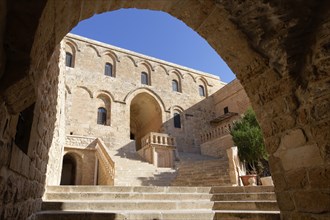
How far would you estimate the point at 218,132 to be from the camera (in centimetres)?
1736

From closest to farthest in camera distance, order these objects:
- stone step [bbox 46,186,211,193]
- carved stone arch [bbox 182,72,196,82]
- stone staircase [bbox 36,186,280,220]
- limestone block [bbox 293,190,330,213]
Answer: limestone block [bbox 293,190,330,213] < stone staircase [bbox 36,186,280,220] < stone step [bbox 46,186,211,193] < carved stone arch [bbox 182,72,196,82]

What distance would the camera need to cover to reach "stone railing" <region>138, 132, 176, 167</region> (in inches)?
546

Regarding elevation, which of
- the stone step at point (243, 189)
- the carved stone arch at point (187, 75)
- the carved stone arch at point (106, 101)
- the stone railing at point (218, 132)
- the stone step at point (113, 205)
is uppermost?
the carved stone arch at point (187, 75)

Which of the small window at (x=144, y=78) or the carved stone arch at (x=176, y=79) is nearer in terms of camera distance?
the small window at (x=144, y=78)

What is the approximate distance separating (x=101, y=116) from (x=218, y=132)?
29.4ft

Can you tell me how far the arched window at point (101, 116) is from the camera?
1737 centimetres

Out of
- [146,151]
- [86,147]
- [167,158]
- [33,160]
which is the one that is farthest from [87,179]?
[33,160]

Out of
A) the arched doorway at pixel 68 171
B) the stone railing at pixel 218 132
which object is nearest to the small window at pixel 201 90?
the stone railing at pixel 218 132

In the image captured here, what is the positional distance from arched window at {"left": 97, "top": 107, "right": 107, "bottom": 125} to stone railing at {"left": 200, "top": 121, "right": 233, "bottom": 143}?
26.5 ft

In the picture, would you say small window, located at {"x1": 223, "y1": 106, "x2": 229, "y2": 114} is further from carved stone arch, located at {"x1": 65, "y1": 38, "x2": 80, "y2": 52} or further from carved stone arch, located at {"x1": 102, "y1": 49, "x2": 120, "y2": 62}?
carved stone arch, located at {"x1": 65, "y1": 38, "x2": 80, "y2": 52}

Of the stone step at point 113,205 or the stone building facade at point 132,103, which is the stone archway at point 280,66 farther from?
the stone building facade at point 132,103

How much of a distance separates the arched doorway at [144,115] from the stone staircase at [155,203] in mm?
14306

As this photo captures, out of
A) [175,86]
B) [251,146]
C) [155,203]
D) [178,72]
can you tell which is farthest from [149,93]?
[155,203]

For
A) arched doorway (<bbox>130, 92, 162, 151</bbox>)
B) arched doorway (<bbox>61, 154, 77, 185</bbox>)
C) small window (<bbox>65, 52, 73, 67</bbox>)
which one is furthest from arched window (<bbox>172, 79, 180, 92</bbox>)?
arched doorway (<bbox>61, 154, 77, 185</bbox>)
